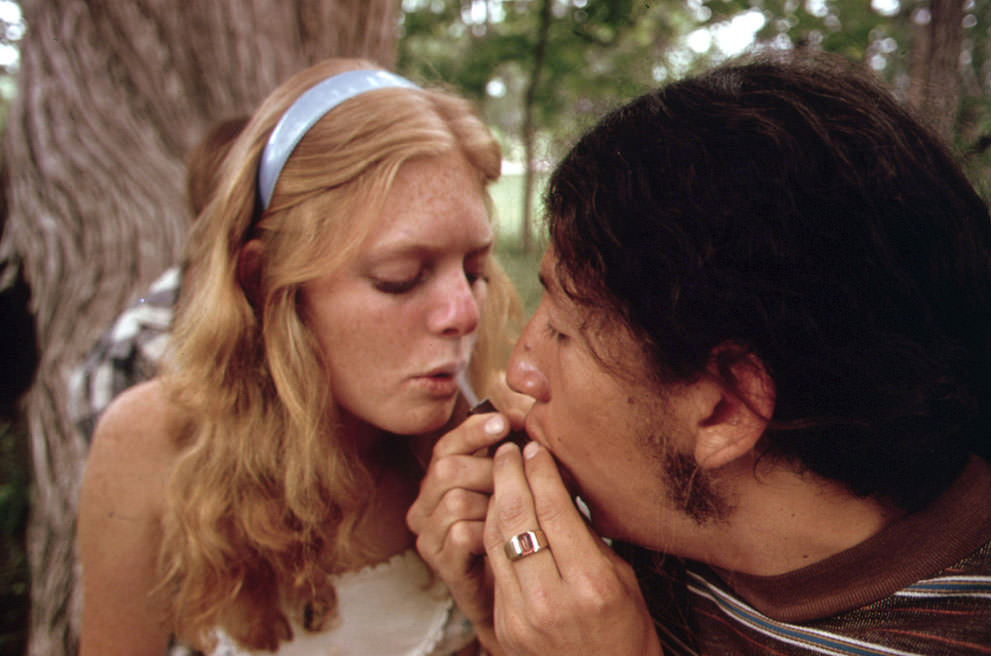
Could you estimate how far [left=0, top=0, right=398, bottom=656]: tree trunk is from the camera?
310 centimetres

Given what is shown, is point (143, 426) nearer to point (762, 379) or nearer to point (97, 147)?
point (762, 379)

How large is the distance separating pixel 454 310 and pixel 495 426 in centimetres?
32

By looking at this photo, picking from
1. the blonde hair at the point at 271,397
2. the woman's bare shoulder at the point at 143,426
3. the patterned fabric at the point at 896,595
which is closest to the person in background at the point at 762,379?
the patterned fabric at the point at 896,595

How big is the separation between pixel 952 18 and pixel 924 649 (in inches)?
80.5

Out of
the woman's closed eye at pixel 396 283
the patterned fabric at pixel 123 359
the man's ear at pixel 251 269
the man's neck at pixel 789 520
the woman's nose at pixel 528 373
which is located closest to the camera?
the man's neck at pixel 789 520

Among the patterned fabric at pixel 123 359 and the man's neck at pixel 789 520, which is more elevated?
the man's neck at pixel 789 520

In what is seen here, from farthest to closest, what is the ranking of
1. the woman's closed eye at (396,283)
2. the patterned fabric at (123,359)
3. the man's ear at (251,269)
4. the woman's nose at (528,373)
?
the patterned fabric at (123,359), the man's ear at (251,269), the woman's closed eye at (396,283), the woman's nose at (528,373)

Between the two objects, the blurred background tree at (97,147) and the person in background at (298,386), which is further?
the blurred background tree at (97,147)

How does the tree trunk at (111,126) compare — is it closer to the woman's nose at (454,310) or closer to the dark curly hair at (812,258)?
the woman's nose at (454,310)

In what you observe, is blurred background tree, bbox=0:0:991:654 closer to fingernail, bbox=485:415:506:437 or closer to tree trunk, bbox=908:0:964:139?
tree trunk, bbox=908:0:964:139

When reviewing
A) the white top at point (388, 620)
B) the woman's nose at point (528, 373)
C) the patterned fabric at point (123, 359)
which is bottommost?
the white top at point (388, 620)

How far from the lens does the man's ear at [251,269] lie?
64.6 inches

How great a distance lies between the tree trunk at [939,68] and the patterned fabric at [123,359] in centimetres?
256

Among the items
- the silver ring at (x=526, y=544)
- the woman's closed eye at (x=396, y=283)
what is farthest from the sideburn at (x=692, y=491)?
the woman's closed eye at (x=396, y=283)
